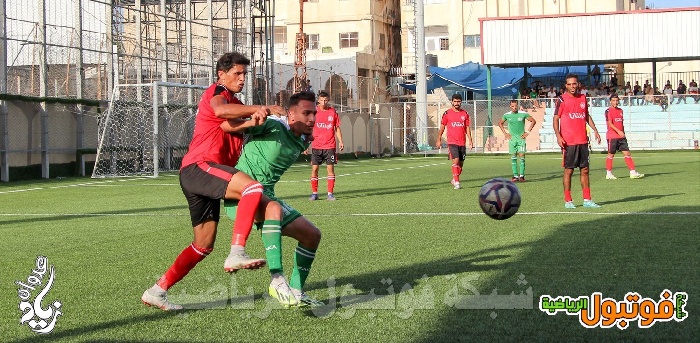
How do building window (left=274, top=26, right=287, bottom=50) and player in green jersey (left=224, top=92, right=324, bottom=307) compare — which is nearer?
player in green jersey (left=224, top=92, right=324, bottom=307)

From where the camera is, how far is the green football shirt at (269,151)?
738 centimetres

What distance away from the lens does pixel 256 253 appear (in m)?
10.7

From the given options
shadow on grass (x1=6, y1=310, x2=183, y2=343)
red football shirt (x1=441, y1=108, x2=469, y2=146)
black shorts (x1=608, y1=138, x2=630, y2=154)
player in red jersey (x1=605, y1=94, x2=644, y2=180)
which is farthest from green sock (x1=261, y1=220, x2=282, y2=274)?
black shorts (x1=608, y1=138, x2=630, y2=154)

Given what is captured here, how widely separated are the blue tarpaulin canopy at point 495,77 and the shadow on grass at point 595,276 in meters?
45.6

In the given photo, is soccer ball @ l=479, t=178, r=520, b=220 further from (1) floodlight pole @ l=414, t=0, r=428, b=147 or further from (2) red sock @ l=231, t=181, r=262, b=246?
(1) floodlight pole @ l=414, t=0, r=428, b=147

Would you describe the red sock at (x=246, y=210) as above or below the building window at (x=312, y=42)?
below

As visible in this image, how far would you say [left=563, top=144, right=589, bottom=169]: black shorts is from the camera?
1617 cm

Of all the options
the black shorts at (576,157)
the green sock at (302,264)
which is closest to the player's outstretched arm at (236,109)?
the green sock at (302,264)

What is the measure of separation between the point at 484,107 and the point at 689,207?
37.0m

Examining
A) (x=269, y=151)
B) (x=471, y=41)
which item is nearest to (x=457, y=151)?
(x=269, y=151)

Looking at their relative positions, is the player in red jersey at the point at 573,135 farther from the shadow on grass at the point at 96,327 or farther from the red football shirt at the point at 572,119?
the shadow on grass at the point at 96,327

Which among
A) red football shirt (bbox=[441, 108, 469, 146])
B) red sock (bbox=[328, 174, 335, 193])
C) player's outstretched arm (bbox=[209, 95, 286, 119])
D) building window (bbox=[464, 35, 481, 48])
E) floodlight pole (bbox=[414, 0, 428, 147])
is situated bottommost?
red sock (bbox=[328, 174, 335, 193])

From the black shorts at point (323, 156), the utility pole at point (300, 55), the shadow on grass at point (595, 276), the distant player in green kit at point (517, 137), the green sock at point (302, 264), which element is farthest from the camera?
the utility pole at point (300, 55)

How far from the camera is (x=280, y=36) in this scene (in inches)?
2992
